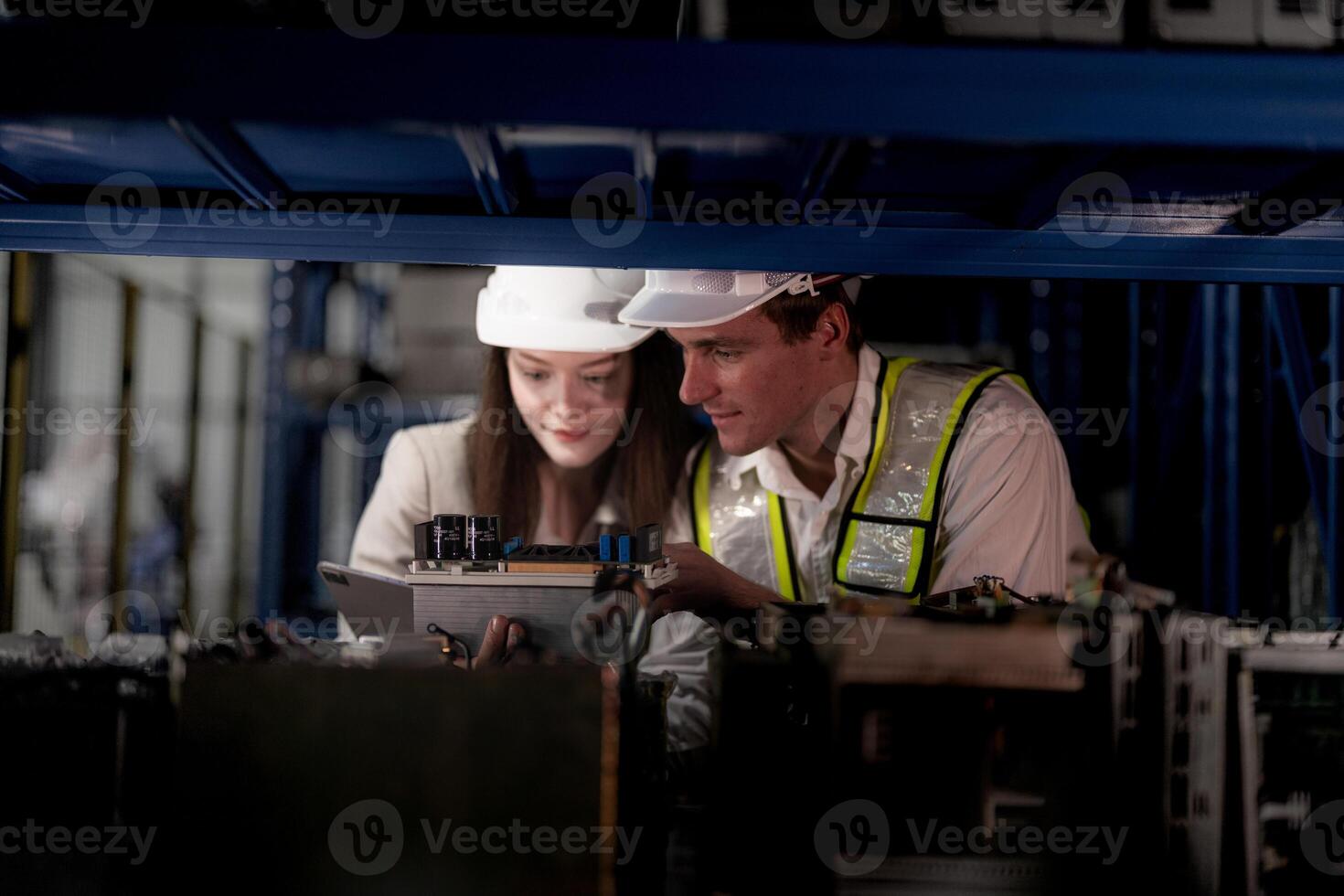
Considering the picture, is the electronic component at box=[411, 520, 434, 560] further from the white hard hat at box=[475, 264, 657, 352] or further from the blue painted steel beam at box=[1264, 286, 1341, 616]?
the blue painted steel beam at box=[1264, 286, 1341, 616]

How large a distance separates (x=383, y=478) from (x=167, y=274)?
737 centimetres

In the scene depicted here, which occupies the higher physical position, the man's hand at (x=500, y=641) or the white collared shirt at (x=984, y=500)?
the white collared shirt at (x=984, y=500)

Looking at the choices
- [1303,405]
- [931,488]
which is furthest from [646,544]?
[1303,405]

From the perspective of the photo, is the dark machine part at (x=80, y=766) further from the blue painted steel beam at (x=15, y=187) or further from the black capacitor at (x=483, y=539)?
the blue painted steel beam at (x=15, y=187)

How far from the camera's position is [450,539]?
7.84ft

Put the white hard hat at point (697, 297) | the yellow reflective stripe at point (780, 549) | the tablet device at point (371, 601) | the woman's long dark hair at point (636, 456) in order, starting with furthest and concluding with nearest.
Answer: the woman's long dark hair at point (636, 456), the yellow reflective stripe at point (780, 549), the white hard hat at point (697, 297), the tablet device at point (371, 601)

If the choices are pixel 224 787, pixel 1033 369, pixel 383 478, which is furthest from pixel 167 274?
pixel 224 787

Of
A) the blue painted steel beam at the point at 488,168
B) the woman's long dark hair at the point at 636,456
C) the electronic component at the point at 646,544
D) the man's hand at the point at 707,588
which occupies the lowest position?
the man's hand at the point at 707,588

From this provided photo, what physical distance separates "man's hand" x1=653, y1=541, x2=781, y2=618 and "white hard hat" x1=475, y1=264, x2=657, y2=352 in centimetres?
76

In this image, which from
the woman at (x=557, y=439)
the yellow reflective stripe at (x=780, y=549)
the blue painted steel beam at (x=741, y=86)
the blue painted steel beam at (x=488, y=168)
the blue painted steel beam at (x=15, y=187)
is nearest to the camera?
the blue painted steel beam at (x=741, y=86)

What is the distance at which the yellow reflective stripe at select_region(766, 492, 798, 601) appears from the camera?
3023 millimetres

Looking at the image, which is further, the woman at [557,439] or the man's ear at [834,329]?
the woman at [557,439]

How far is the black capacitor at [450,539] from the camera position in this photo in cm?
238

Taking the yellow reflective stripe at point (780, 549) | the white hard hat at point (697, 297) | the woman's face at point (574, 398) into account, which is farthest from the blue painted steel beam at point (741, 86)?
the woman's face at point (574, 398)
